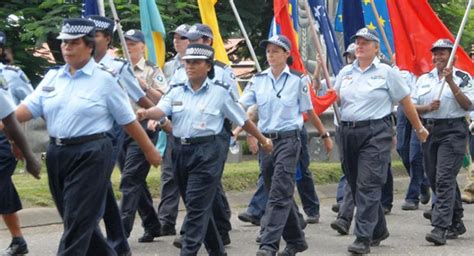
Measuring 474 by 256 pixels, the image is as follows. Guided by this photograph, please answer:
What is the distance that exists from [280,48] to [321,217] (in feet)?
10.6

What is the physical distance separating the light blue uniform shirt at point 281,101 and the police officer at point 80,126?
2600mm

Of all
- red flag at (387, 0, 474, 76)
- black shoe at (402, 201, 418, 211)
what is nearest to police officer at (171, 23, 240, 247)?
red flag at (387, 0, 474, 76)

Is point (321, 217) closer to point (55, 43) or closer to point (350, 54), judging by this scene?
point (350, 54)

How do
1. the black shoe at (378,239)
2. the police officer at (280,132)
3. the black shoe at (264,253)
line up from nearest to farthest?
the black shoe at (264,253) < the police officer at (280,132) < the black shoe at (378,239)

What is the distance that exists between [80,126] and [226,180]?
6654 millimetres

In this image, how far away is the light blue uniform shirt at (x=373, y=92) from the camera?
35.4 ft

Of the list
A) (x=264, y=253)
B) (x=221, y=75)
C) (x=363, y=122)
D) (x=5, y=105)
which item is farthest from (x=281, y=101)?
(x=5, y=105)

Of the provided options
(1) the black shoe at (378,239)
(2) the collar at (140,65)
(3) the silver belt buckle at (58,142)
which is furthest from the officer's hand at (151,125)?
(3) the silver belt buckle at (58,142)

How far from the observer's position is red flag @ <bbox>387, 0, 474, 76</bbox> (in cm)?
1251

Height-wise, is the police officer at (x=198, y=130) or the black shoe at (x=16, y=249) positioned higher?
the police officer at (x=198, y=130)

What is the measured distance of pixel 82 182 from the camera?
7.84m

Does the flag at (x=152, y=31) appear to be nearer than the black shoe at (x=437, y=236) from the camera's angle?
No

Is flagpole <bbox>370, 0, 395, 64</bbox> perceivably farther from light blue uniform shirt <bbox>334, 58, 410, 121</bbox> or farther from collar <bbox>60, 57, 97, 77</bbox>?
collar <bbox>60, 57, 97, 77</bbox>

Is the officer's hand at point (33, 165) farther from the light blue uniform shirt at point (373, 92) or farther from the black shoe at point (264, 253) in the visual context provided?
the light blue uniform shirt at point (373, 92)
